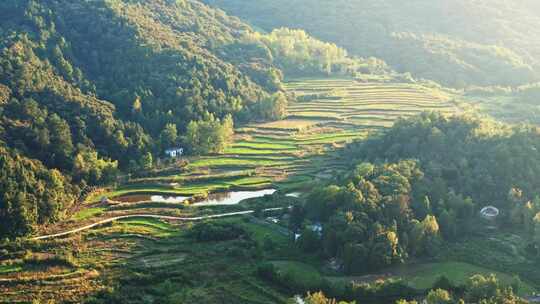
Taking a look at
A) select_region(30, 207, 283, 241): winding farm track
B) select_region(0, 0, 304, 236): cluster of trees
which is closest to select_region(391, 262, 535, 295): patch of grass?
select_region(30, 207, 283, 241): winding farm track

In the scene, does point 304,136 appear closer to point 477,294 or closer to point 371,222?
point 371,222

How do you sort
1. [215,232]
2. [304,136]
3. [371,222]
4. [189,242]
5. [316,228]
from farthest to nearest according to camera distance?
[304,136]
[215,232]
[316,228]
[189,242]
[371,222]

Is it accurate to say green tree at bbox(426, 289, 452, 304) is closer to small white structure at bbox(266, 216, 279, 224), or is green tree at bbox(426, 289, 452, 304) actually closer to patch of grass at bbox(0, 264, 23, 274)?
small white structure at bbox(266, 216, 279, 224)

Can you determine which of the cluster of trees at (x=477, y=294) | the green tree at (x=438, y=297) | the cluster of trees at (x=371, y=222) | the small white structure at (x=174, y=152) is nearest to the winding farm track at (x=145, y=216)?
the cluster of trees at (x=371, y=222)

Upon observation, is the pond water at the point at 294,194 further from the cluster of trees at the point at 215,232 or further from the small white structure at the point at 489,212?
the small white structure at the point at 489,212

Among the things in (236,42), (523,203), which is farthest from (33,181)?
(236,42)

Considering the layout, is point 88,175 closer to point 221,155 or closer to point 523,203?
point 221,155

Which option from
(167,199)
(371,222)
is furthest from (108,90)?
(371,222)

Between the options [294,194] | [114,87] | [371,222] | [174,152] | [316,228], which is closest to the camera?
[371,222]

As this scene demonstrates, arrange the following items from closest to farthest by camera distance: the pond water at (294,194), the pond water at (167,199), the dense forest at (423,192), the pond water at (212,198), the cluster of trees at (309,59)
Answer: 1. the dense forest at (423,192)
2. the pond water at (212,198)
3. the pond water at (167,199)
4. the pond water at (294,194)
5. the cluster of trees at (309,59)
